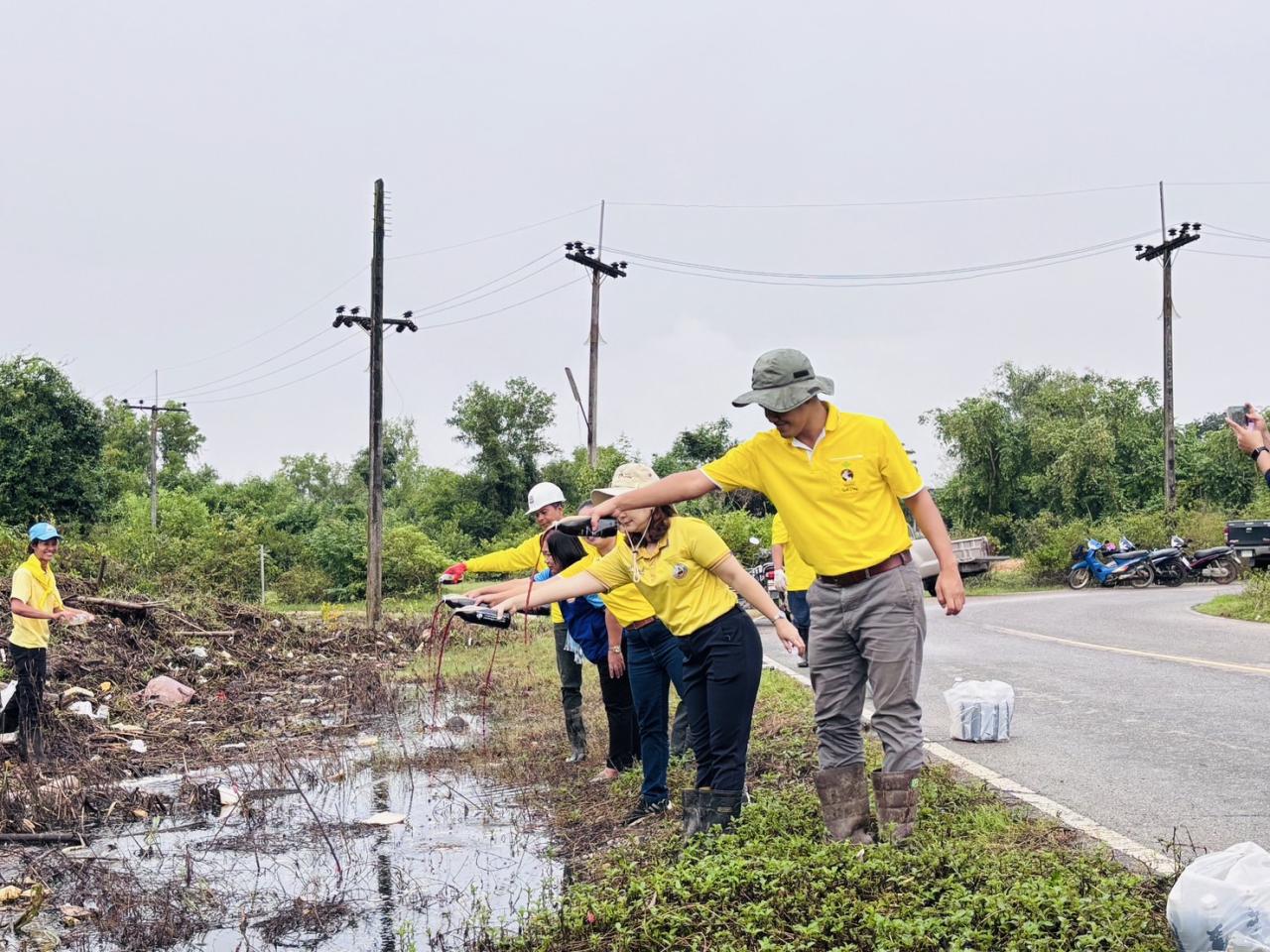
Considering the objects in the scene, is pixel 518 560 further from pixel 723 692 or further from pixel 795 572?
pixel 723 692

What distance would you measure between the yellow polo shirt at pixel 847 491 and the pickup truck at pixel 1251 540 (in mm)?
23471

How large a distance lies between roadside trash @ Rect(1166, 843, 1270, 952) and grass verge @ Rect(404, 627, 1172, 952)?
0.53 feet

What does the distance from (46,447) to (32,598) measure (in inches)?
1275

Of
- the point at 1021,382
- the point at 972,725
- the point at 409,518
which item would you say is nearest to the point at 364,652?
the point at 972,725

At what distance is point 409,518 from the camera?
56.4 metres

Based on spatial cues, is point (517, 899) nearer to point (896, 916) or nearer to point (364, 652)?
point (896, 916)

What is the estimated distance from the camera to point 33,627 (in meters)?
9.55

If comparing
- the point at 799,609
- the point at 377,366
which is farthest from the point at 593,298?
the point at 799,609

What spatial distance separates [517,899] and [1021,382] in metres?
61.6

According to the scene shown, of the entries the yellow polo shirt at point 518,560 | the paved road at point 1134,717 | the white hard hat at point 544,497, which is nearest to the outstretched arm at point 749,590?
the paved road at point 1134,717

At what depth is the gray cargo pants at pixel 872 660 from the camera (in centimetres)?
495

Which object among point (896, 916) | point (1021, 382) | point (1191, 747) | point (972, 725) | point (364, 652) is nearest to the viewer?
point (896, 916)

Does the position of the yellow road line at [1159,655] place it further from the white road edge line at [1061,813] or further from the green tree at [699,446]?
the green tree at [699,446]

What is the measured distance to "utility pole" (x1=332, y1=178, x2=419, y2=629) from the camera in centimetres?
2298
